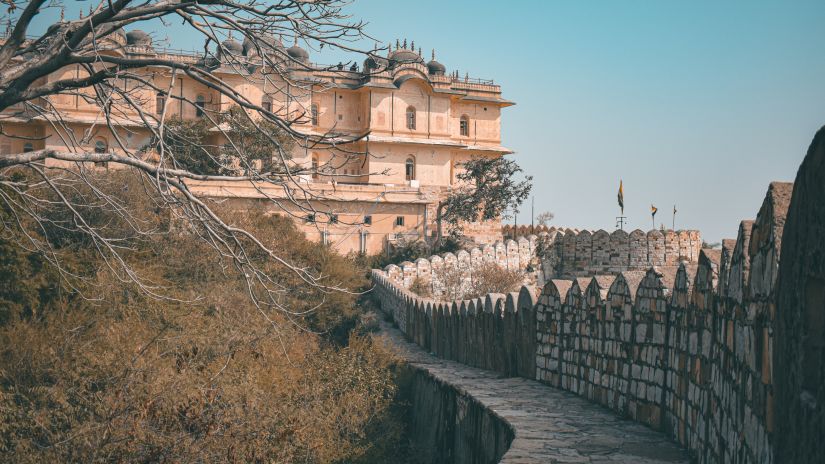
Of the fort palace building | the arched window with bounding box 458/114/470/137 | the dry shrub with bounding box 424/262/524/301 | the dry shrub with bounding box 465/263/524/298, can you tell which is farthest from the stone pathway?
the arched window with bounding box 458/114/470/137

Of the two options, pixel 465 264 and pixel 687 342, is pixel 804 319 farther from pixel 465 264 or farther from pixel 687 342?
pixel 465 264

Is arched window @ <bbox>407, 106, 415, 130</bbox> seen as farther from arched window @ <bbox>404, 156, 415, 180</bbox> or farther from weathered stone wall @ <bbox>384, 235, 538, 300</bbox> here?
weathered stone wall @ <bbox>384, 235, 538, 300</bbox>

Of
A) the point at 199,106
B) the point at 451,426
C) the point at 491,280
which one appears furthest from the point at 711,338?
the point at 491,280

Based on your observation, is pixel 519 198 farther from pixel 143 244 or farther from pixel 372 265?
pixel 143 244

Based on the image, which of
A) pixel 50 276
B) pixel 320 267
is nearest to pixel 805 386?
pixel 50 276

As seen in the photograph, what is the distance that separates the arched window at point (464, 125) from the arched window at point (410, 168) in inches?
185

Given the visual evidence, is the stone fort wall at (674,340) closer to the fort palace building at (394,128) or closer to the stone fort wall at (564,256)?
the stone fort wall at (564,256)

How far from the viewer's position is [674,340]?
664 centimetres

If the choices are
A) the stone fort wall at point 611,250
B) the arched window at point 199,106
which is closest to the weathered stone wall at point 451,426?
the arched window at point 199,106

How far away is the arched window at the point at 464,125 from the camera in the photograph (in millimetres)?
51875

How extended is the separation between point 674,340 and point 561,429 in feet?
4.16

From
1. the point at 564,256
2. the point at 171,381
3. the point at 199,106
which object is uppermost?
the point at 199,106

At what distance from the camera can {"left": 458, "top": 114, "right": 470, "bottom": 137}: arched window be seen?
51.9 m

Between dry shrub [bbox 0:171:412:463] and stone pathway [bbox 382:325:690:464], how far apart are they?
5.84 feet
